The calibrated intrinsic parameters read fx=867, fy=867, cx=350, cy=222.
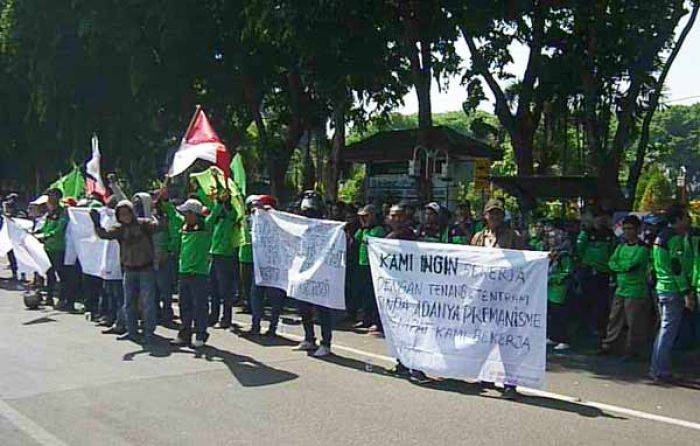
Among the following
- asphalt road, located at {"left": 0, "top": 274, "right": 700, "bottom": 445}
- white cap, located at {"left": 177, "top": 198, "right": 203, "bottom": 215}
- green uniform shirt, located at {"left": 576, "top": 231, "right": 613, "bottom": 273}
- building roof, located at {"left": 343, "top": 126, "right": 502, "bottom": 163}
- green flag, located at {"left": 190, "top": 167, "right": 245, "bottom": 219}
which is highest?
building roof, located at {"left": 343, "top": 126, "right": 502, "bottom": 163}

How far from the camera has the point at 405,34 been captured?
608 inches

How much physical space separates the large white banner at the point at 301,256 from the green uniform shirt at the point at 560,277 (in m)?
2.80

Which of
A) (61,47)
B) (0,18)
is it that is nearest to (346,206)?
(61,47)

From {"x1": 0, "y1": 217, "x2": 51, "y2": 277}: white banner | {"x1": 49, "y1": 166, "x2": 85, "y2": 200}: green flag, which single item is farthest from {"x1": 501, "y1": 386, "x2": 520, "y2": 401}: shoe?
{"x1": 49, "y1": 166, "x2": 85, "y2": 200}: green flag

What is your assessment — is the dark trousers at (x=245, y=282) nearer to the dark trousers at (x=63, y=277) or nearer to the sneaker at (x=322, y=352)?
the sneaker at (x=322, y=352)

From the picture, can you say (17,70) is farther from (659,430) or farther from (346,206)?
(659,430)

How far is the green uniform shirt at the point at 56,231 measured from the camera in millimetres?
13680

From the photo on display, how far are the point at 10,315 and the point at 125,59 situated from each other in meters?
8.88

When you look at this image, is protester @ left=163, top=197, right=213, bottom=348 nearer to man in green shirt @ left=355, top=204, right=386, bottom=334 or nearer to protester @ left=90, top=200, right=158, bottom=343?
protester @ left=90, top=200, right=158, bottom=343

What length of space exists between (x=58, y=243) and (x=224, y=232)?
3701 millimetres

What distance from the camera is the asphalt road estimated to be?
660 centimetres

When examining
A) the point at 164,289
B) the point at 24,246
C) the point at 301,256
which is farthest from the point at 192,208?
the point at 24,246

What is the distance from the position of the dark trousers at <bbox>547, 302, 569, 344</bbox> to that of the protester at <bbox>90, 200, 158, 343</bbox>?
4.93 meters

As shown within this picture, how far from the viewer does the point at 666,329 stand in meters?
8.67
